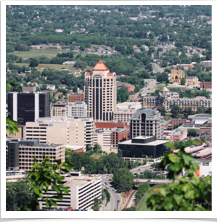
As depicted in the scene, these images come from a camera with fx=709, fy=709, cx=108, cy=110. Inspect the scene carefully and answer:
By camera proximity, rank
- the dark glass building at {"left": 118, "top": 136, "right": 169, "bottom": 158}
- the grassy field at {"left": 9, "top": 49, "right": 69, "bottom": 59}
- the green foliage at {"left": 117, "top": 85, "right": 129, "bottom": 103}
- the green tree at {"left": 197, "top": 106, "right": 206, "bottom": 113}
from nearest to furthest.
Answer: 1. the dark glass building at {"left": 118, "top": 136, "right": 169, "bottom": 158}
2. the green tree at {"left": 197, "top": 106, "right": 206, "bottom": 113}
3. the green foliage at {"left": 117, "top": 85, "right": 129, "bottom": 103}
4. the grassy field at {"left": 9, "top": 49, "right": 69, "bottom": 59}

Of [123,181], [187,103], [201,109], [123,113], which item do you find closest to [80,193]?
[123,181]

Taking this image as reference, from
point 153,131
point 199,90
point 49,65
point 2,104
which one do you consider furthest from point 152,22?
point 2,104

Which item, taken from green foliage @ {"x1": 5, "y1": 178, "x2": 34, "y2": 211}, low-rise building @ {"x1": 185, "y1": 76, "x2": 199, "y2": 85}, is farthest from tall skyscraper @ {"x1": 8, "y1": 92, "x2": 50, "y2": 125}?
low-rise building @ {"x1": 185, "y1": 76, "x2": 199, "y2": 85}

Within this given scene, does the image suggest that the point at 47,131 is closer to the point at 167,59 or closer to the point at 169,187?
the point at 169,187

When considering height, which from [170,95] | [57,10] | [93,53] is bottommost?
[170,95]

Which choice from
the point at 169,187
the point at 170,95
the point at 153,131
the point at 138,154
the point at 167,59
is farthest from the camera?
the point at 167,59

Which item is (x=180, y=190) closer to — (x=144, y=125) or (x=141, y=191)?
(x=141, y=191)

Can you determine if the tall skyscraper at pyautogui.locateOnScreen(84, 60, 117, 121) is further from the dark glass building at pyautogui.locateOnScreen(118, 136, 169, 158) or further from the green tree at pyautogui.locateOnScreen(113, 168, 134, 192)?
the green tree at pyautogui.locateOnScreen(113, 168, 134, 192)
